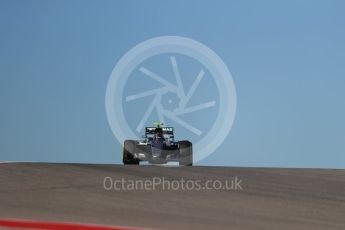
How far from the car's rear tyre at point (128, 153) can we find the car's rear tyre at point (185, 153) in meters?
1.69

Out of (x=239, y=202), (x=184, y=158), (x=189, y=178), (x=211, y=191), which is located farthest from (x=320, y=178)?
(x=184, y=158)

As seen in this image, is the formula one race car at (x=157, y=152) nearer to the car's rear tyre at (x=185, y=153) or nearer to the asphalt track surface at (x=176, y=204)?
the car's rear tyre at (x=185, y=153)

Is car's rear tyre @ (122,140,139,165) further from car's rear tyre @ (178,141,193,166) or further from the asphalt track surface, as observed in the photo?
the asphalt track surface

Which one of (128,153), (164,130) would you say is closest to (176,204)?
(128,153)

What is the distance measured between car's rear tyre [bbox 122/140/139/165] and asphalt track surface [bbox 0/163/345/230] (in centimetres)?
953

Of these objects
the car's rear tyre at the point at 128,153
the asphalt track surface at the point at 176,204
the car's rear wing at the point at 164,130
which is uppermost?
the car's rear wing at the point at 164,130

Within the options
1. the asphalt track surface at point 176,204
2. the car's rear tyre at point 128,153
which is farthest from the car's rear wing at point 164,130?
the asphalt track surface at point 176,204

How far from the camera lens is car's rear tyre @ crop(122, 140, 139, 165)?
797 inches

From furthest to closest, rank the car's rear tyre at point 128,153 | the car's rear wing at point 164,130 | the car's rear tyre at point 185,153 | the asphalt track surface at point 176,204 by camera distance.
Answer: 1. the car's rear wing at point 164,130
2. the car's rear tyre at point 128,153
3. the car's rear tyre at point 185,153
4. the asphalt track surface at point 176,204

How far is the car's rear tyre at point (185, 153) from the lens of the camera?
789 inches

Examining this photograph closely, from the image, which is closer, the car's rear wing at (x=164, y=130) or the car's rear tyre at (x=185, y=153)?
the car's rear tyre at (x=185, y=153)

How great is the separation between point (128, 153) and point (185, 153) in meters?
2.05

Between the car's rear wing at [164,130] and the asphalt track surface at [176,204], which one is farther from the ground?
the car's rear wing at [164,130]

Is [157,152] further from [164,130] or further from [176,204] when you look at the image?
[176,204]
